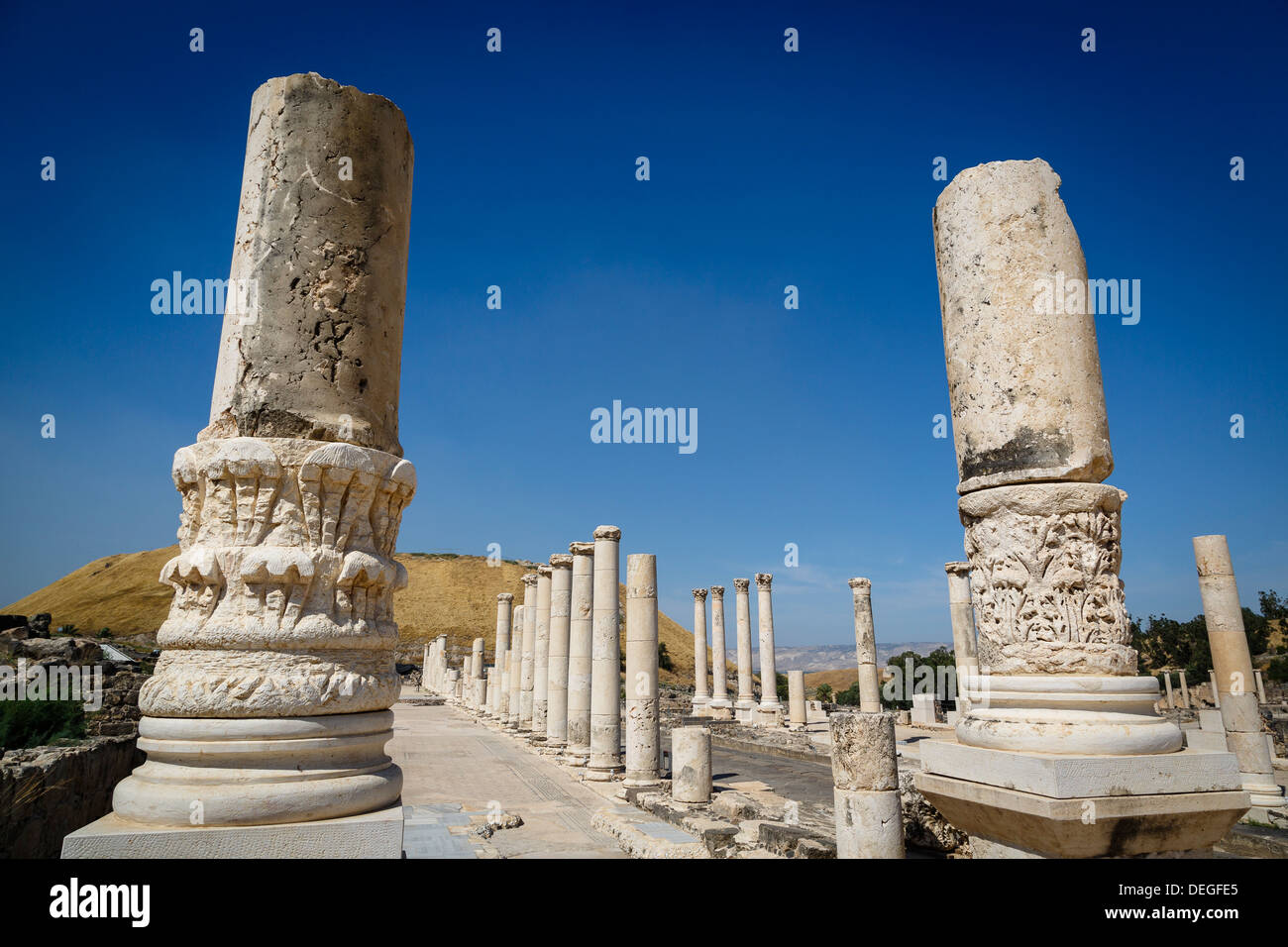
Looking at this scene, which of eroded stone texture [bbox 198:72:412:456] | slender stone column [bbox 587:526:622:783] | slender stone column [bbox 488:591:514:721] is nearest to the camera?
eroded stone texture [bbox 198:72:412:456]

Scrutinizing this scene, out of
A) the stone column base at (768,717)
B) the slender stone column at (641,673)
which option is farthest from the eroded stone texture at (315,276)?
the stone column base at (768,717)

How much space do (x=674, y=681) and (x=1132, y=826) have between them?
244 ft

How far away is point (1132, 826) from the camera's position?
441cm

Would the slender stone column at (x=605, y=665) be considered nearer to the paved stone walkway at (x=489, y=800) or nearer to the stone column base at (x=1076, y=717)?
Result: the paved stone walkway at (x=489, y=800)

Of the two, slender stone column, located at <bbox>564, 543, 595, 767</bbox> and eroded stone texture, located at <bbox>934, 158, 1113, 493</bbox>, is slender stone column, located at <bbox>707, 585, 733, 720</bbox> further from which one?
eroded stone texture, located at <bbox>934, 158, 1113, 493</bbox>

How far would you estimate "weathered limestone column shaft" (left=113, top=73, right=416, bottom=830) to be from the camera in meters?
3.32

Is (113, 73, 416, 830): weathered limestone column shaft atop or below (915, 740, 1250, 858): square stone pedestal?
atop

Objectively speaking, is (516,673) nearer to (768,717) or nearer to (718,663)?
(768,717)

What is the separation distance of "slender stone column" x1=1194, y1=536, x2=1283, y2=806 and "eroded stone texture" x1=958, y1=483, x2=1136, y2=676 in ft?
32.6

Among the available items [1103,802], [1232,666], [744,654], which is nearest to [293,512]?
[1103,802]

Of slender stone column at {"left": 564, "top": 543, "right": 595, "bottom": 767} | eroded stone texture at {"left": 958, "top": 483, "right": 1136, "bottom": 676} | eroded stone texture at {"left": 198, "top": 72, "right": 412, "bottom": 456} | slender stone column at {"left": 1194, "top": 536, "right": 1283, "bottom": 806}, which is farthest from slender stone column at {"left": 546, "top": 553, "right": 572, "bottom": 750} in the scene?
eroded stone texture at {"left": 198, "top": 72, "right": 412, "bottom": 456}

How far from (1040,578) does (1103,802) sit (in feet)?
4.63
